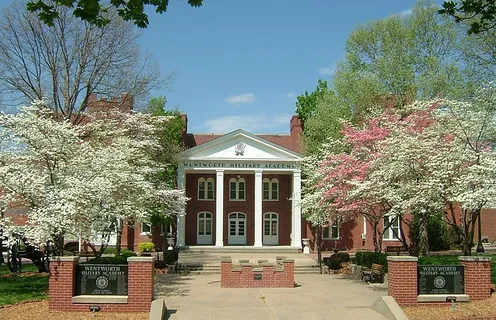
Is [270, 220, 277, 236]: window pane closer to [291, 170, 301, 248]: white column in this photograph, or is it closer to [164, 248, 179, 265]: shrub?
[291, 170, 301, 248]: white column

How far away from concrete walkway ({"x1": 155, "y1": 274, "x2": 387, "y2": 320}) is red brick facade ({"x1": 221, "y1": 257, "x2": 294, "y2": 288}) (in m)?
0.47

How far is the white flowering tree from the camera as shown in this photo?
1519 centimetres

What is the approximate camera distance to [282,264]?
67.2 ft

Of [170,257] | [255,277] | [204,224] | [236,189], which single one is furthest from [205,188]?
[255,277]

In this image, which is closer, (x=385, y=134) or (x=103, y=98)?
(x=385, y=134)

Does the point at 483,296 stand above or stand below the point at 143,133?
below

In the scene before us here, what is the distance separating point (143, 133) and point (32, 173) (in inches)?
455

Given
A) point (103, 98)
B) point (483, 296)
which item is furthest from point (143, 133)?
point (483, 296)

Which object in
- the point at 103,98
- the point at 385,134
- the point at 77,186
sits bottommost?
the point at 77,186

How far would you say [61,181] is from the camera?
1619 cm

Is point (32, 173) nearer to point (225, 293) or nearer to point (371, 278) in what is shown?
point (225, 293)

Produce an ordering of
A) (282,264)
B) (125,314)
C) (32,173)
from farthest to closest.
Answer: (282,264), (32,173), (125,314)

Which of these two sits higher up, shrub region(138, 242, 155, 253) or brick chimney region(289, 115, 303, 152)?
brick chimney region(289, 115, 303, 152)

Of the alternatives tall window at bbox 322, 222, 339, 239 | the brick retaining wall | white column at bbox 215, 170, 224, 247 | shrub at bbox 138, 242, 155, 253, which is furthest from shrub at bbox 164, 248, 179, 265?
tall window at bbox 322, 222, 339, 239
